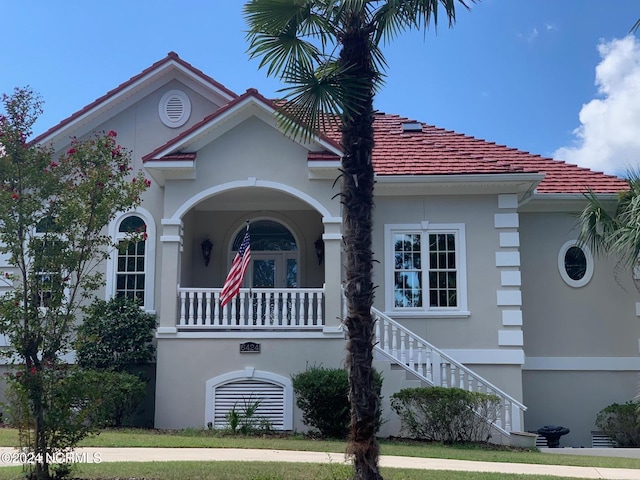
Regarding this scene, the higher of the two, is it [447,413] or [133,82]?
[133,82]

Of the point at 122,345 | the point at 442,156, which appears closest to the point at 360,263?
the point at 122,345

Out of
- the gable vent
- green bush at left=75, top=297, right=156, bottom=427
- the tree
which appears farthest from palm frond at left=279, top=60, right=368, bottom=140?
the gable vent

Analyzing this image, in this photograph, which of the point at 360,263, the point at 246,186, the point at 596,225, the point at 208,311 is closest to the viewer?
the point at 360,263

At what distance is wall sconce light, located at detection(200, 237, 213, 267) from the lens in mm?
18016

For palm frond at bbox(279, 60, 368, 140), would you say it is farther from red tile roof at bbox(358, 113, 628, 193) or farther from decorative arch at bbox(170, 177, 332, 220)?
red tile roof at bbox(358, 113, 628, 193)

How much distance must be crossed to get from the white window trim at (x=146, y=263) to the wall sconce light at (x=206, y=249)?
4.38 ft

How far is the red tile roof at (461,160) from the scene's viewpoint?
16.6 meters

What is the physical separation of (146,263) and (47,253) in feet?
26.4

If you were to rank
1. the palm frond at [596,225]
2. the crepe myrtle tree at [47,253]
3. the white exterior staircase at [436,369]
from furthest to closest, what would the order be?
the palm frond at [596,225] < the white exterior staircase at [436,369] < the crepe myrtle tree at [47,253]

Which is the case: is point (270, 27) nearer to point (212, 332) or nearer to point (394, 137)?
point (212, 332)

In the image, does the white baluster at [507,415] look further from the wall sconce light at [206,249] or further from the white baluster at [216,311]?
the wall sconce light at [206,249]

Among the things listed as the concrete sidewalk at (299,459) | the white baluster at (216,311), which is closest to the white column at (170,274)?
the white baluster at (216,311)

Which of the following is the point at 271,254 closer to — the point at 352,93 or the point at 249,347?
the point at 249,347

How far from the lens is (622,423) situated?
51.8 feet
